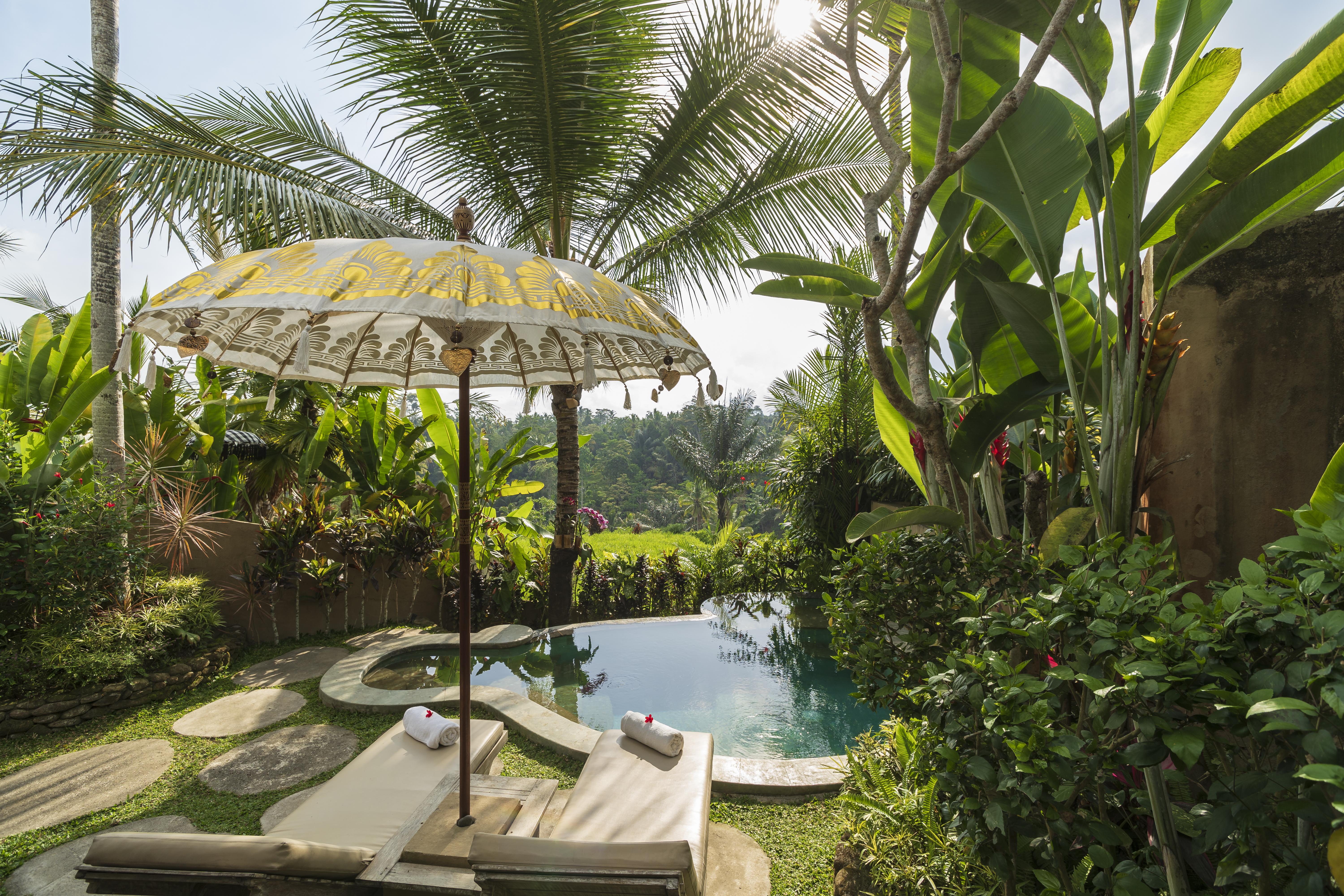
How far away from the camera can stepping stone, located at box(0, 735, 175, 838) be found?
3.16 meters

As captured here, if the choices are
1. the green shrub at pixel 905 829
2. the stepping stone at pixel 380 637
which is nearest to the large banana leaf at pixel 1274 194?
the green shrub at pixel 905 829

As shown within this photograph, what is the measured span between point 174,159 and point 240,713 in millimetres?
4094

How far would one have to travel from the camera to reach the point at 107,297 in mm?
5340

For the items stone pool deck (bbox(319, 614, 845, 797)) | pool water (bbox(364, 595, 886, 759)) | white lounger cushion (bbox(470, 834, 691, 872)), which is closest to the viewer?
white lounger cushion (bbox(470, 834, 691, 872))

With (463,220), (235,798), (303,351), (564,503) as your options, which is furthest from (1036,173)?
(564,503)

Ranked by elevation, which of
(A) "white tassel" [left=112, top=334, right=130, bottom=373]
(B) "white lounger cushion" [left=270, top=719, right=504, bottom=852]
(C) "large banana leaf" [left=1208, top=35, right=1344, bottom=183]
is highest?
(C) "large banana leaf" [left=1208, top=35, right=1344, bottom=183]

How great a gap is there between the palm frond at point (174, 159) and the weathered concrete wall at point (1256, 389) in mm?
5654

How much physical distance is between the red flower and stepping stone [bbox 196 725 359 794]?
3.76 meters

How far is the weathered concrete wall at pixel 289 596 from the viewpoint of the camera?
605 centimetres

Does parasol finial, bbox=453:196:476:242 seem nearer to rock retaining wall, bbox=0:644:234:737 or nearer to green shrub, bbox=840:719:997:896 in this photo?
green shrub, bbox=840:719:997:896

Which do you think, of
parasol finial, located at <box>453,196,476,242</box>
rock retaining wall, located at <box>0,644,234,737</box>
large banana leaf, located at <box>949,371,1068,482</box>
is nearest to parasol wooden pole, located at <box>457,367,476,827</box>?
parasol finial, located at <box>453,196,476,242</box>

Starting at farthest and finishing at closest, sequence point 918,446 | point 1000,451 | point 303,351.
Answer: point 918,446 < point 1000,451 < point 303,351

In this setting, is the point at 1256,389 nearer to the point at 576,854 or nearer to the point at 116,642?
the point at 576,854

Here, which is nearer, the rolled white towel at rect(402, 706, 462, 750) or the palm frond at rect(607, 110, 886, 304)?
the rolled white towel at rect(402, 706, 462, 750)
